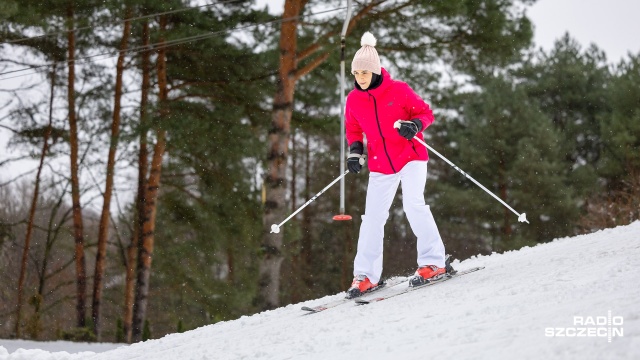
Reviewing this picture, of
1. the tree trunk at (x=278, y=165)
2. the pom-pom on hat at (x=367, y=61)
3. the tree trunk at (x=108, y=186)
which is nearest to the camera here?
the pom-pom on hat at (x=367, y=61)

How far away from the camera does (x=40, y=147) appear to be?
1648 cm

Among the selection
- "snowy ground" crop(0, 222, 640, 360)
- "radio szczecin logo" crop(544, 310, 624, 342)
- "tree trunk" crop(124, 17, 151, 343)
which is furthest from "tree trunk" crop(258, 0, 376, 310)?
"radio szczecin logo" crop(544, 310, 624, 342)

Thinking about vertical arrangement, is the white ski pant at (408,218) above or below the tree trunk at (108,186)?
below

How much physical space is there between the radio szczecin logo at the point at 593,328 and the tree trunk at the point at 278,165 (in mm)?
8345

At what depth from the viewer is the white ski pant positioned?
5328mm

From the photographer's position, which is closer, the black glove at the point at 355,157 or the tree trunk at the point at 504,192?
the black glove at the point at 355,157

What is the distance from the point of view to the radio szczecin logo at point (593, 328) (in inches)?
108

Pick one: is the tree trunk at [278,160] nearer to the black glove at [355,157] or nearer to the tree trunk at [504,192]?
the black glove at [355,157]

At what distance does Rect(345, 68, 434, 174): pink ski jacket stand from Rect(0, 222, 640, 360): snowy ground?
3.18 feet

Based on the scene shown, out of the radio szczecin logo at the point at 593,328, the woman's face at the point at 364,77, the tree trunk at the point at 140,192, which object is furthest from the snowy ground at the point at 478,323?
the tree trunk at the point at 140,192

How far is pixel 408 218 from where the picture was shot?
550 cm

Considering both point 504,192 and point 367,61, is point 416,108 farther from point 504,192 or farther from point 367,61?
point 504,192

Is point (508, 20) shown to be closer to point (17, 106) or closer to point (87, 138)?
point (87, 138)

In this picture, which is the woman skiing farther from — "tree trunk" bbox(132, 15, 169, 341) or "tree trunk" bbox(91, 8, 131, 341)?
"tree trunk" bbox(91, 8, 131, 341)
